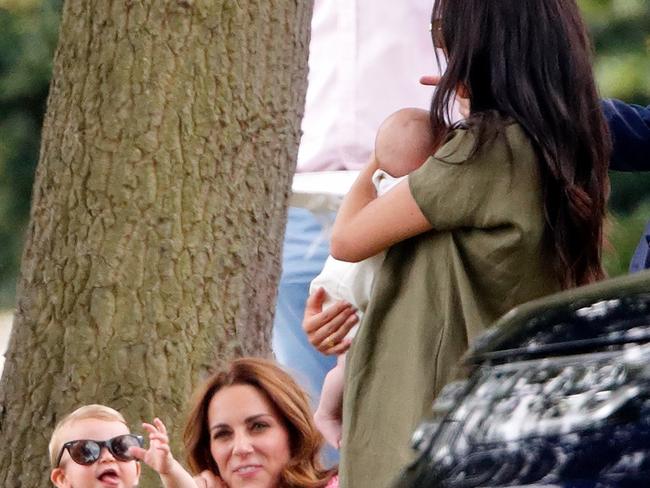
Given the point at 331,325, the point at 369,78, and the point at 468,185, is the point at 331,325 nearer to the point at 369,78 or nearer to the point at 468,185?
the point at 468,185

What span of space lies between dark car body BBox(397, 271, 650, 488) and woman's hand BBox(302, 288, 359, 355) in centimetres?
159

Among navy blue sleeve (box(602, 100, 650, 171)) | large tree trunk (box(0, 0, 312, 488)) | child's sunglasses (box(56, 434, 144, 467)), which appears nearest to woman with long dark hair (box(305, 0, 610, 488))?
navy blue sleeve (box(602, 100, 650, 171))

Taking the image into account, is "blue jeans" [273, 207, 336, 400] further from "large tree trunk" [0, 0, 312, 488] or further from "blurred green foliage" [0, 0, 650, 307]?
"blurred green foliage" [0, 0, 650, 307]

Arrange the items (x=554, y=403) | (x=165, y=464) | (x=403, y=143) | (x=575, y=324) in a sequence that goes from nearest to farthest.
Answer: (x=554, y=403), (x=575, y=324), (x=403, y=143), (x=165, y=464)

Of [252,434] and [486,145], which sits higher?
[486,145]

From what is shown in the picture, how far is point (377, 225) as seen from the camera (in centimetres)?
426

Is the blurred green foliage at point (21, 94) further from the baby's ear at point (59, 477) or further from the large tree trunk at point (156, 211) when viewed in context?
the baby's ear at point (59, 477)

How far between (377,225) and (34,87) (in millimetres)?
5604

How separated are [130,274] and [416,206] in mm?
1604

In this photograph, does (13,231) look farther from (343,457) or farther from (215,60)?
(343,457)

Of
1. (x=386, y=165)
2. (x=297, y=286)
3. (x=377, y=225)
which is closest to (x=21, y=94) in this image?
(x=297, y=286)

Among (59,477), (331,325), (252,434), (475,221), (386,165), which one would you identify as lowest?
(59,477)

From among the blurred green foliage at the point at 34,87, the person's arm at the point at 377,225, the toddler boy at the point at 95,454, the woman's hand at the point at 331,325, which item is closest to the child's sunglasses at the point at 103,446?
the toddler boy at the point at 95,454

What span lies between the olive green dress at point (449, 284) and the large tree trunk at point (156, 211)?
1.39m
